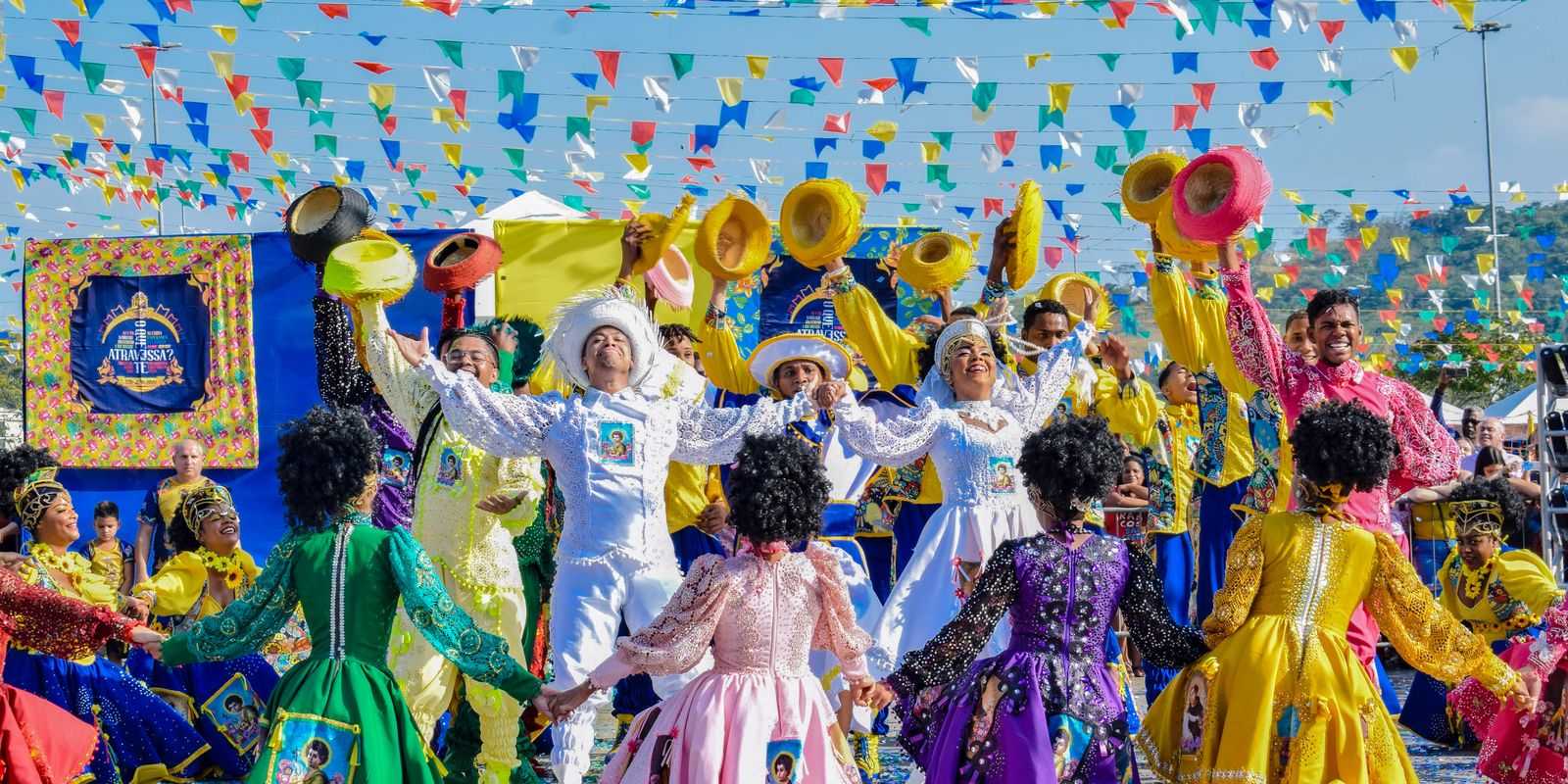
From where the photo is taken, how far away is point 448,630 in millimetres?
4797

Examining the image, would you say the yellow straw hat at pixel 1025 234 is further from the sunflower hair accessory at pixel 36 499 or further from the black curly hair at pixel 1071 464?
the sunflower hair accessory at pixel 36 499

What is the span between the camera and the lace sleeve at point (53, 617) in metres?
5.41

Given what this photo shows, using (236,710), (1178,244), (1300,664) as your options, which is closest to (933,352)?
(1178,244)

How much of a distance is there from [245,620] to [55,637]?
1.01 m

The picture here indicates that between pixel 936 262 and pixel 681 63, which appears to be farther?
pixel 681 63

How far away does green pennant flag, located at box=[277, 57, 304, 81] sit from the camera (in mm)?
9891

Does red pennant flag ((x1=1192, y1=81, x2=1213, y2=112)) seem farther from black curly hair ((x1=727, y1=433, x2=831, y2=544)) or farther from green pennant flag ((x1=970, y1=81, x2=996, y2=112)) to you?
black curly hair ((x1=727, y1=433, x2=831, y2=544))

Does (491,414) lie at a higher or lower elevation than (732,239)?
lower

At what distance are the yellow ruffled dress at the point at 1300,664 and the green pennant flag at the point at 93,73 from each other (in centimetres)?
767

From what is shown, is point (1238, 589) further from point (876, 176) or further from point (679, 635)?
point (876, 176)

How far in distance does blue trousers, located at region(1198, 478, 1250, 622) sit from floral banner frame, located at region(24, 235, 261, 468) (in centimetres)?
646

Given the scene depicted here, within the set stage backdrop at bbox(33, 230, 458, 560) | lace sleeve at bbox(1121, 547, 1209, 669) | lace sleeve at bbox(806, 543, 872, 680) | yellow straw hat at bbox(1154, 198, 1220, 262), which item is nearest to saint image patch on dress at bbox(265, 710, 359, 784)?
lace sleeve at bbox(806, 543, 872, 680)

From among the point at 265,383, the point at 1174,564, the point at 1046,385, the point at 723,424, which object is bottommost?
the point at 1174,564

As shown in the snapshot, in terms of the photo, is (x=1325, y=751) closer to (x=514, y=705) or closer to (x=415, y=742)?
(x=415, y=742)
